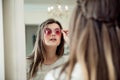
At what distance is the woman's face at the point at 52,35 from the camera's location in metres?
1.34

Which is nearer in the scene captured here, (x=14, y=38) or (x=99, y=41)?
(x=99, y=41)

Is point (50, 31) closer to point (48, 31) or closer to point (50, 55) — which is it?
point (48, 31)

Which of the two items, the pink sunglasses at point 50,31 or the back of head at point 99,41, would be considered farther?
the pink sunglasses at point 50,31

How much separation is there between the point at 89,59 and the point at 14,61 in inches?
34.5

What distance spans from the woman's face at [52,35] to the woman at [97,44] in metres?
0.69

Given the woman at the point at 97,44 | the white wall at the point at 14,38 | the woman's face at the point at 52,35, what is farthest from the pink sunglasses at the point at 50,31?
the woman at the point at 97,44

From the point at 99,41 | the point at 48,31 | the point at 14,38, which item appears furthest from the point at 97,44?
the point at 14,38

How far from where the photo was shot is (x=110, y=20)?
0.64 meters

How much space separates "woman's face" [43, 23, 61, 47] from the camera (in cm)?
134

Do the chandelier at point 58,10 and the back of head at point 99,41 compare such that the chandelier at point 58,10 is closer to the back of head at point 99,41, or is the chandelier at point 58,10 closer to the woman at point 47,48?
the woman at point 47,48

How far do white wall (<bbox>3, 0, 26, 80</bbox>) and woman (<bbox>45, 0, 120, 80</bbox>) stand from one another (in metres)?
0.81

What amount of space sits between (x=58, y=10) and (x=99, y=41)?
78 centimetres

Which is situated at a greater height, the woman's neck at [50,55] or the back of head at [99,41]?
the back of head at [99,41]

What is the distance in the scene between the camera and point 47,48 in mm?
1342
